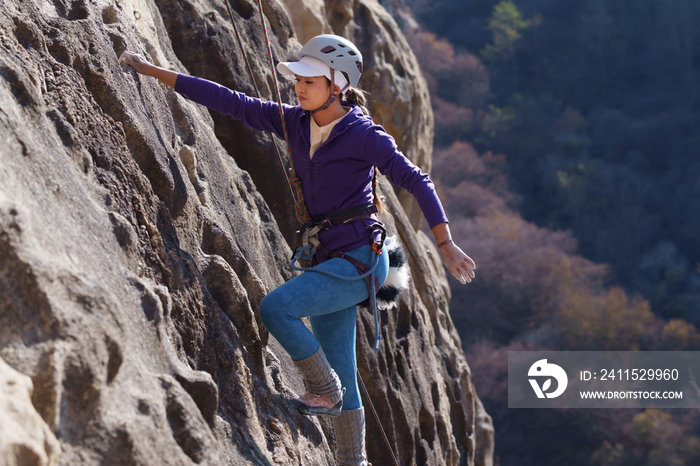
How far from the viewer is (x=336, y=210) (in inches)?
109

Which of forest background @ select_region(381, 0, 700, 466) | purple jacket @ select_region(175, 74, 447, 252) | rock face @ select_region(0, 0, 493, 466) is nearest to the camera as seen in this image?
rock face @ select_region(0, 0, 493, 466)

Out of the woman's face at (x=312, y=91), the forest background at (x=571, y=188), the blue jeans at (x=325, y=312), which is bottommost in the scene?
the blue jeans at (x=325, y=312)

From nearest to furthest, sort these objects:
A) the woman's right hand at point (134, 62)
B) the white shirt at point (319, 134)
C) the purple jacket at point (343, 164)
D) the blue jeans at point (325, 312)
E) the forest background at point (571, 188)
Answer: the blue jeans at point (325, 312) → the purple jacket at point (343, 164) → the white shirt at point (319, 134) → the woman's right hand at point (134, 62) → the forest background at point (571, 188)

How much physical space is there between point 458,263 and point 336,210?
55cm

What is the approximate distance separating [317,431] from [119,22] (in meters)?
2.08

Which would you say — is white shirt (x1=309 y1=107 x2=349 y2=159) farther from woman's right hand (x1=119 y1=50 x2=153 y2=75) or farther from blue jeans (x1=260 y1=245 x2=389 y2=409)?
woman's right hand (x1=119 y1=50 x2=153 y2=75)

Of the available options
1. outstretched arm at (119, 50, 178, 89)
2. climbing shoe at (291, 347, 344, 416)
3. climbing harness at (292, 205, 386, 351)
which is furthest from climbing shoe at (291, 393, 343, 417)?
outstretched arm at (119, 50, 178, 89)

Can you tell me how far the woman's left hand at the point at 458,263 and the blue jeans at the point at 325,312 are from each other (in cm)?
33

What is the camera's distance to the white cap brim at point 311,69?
2711mm

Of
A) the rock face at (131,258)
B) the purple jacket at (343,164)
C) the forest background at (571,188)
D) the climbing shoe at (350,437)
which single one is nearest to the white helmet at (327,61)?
the purple jacket at (343,164)

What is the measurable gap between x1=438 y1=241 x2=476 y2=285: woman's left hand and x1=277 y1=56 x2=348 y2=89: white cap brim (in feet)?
2.66

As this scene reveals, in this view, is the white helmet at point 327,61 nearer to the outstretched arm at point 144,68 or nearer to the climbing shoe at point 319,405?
the outstretched arm at point 144,68

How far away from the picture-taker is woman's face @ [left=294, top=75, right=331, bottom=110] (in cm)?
273

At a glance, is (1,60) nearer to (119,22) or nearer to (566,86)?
(119,22)
